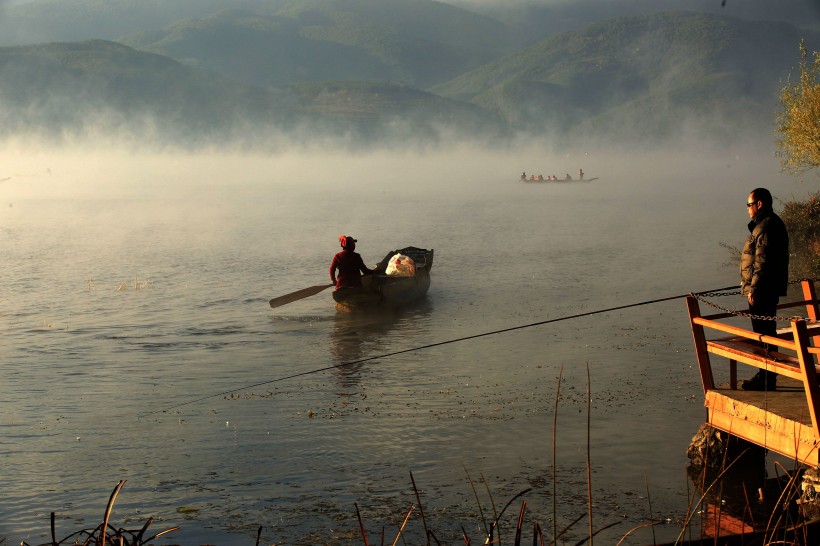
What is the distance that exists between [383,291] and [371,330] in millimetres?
1352

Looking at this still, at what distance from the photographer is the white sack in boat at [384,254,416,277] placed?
27422mm

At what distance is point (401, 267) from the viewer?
27578mm

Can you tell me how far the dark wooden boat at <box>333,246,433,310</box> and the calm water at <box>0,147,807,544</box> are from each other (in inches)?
18.3

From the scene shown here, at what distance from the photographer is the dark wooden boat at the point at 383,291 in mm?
24984

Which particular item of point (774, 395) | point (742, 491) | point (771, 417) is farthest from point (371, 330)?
point (771, 417)

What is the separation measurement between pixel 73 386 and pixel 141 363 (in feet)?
7.12

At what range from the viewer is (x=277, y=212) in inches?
3061

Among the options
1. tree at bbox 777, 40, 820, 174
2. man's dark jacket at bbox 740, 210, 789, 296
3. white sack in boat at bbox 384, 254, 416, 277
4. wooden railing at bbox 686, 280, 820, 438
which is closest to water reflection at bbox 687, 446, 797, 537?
wooden railing at bbox 686, 280, 820, 438

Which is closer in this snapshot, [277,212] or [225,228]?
[225,228]

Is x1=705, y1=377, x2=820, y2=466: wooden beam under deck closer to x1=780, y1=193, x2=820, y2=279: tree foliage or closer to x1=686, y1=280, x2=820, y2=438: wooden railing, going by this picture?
x1=686, y1=280, x2=820, y2=438: wooden railing

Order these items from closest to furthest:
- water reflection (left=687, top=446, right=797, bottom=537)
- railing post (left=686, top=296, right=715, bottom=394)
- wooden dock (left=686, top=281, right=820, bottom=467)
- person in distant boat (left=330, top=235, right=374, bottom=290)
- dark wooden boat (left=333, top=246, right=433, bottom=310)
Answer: wooden dock (left=686, top=281, right=820, bottom=467), water reflection (left=687, top=446, right=797, bottom=537), railing post (left=686, top=296, right=715, bottom=394), person in distant boat (left=330, top=235, right=374, bottom=290), dark wooden boat (left=333, top=246, right=433, bottom=310)

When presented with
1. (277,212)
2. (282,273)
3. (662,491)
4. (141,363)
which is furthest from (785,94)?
(277,212)

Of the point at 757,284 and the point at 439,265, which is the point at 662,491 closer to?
the point at 757,284

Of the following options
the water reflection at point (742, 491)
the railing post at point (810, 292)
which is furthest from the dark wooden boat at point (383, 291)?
the railing post at point (810, 292)
